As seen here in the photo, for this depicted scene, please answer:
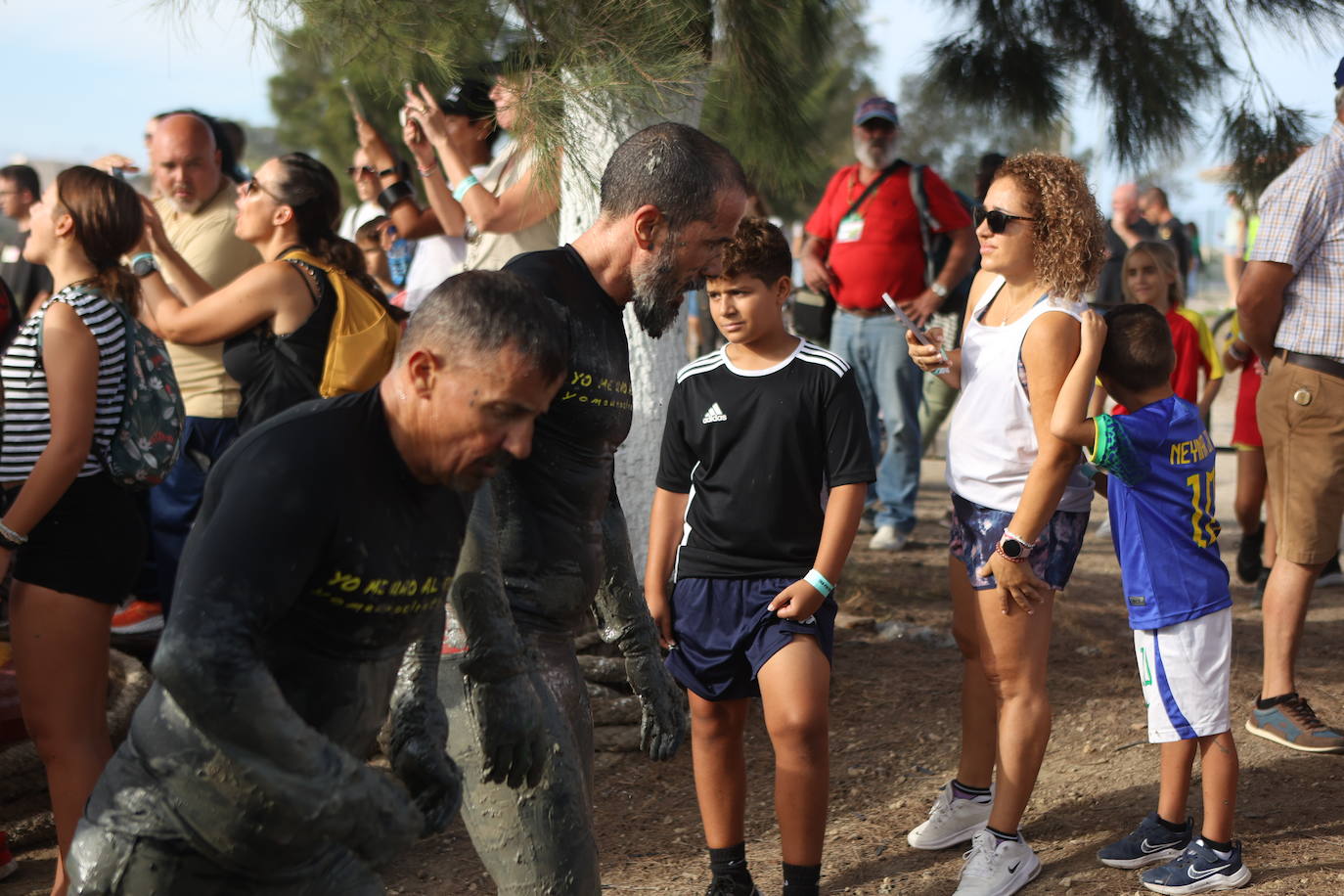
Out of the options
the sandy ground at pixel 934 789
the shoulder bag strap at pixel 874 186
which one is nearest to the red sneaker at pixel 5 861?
the sandy ground at pixel 934 789

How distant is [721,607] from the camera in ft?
11.0

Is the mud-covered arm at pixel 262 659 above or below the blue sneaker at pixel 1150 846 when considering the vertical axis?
above

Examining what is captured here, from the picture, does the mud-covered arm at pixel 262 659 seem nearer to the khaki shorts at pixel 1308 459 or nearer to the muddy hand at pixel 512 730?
the muddy hand at pixel 512 730

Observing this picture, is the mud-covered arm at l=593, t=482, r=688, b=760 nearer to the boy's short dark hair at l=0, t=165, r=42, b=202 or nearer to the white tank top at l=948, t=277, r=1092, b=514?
the white tank top at l=948, t=277, r=1092, b=514

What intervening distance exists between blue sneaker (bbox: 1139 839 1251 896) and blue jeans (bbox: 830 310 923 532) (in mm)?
3963

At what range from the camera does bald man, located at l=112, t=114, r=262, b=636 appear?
182 inches

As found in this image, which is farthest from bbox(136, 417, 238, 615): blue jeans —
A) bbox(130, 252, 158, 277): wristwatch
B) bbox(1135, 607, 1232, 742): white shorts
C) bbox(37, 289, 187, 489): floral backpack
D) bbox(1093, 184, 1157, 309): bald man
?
bbox(1093, 184, 1157, 309): bald man

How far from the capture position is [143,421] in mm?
3232

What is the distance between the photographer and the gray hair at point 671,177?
265 cm

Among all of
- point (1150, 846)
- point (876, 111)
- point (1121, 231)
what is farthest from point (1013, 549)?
point (1121, 231)

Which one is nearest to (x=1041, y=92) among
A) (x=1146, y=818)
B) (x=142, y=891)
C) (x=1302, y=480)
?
(x=1302, y=480)

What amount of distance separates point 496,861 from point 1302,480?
3.00 meters

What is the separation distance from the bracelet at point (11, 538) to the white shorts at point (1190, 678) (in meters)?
2.62

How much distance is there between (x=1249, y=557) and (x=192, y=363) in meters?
5.00
